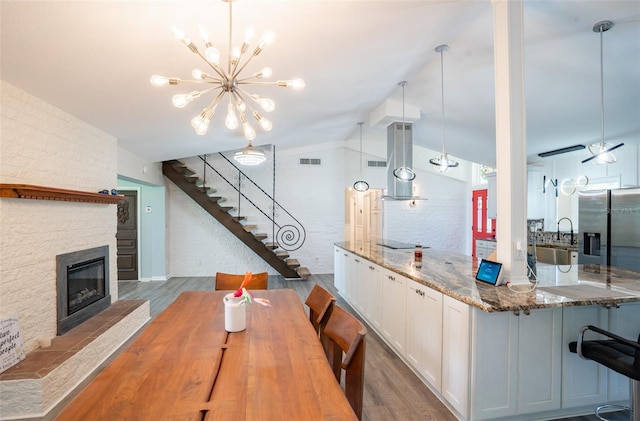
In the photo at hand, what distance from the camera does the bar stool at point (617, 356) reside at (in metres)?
1.78

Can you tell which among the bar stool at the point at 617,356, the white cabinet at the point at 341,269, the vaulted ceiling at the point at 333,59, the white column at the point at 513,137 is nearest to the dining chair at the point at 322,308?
the white column at the point at 513,137

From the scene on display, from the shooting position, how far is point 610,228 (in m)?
4.43

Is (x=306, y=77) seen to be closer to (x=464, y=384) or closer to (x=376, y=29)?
(x=376, y=29)

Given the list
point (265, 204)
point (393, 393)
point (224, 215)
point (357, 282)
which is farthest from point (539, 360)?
point (265, 204)

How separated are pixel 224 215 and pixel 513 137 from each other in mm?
5763

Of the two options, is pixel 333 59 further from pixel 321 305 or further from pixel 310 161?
pixel 310 161

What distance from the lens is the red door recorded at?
7.88 metres

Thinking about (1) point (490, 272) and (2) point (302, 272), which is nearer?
(1) point (490, 272)

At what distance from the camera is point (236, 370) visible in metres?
1.44

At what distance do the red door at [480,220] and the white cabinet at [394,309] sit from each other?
17.6ft

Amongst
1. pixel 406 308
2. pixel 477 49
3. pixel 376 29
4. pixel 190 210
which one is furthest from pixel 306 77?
pixel 190 210

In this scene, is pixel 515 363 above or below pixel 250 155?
below

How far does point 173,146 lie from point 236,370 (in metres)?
4.86

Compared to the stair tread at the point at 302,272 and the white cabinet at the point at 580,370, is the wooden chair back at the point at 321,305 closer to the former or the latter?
the white cabinet at the point at 580,370
